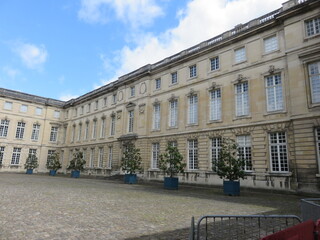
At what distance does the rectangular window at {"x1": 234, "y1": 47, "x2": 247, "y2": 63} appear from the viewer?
1986cm

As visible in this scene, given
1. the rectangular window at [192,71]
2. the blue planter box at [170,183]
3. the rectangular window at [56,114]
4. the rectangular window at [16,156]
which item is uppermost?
the rectangular window at [192,71]

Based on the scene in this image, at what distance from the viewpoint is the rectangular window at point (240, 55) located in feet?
65.2

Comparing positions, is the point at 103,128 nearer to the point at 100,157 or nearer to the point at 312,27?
the point at 100,157

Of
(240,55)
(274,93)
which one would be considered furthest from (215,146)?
(240,55)

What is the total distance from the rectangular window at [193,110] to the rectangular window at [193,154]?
6.35ft

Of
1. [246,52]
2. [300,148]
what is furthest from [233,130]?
[246,52]

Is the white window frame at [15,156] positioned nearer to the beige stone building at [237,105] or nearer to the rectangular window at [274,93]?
the beige stone building at [237,105]

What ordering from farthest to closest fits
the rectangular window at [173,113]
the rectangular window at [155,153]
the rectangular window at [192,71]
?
1. the rectangular window at [155,153]
2. the rectangular window at [173,113]
3. the rectangular window at [192,71]

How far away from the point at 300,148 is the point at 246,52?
8.63 meters

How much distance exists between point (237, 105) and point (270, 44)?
5088 millimetres

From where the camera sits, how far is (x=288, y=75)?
54.2ft

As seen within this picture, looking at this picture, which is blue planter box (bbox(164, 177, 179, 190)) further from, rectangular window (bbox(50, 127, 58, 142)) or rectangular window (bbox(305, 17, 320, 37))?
rectangular window (bbox(50, 127, 58, 142))

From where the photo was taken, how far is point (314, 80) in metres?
15.4

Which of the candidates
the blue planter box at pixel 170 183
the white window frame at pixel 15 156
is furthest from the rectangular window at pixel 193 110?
the white window frame at pixel 15 156
